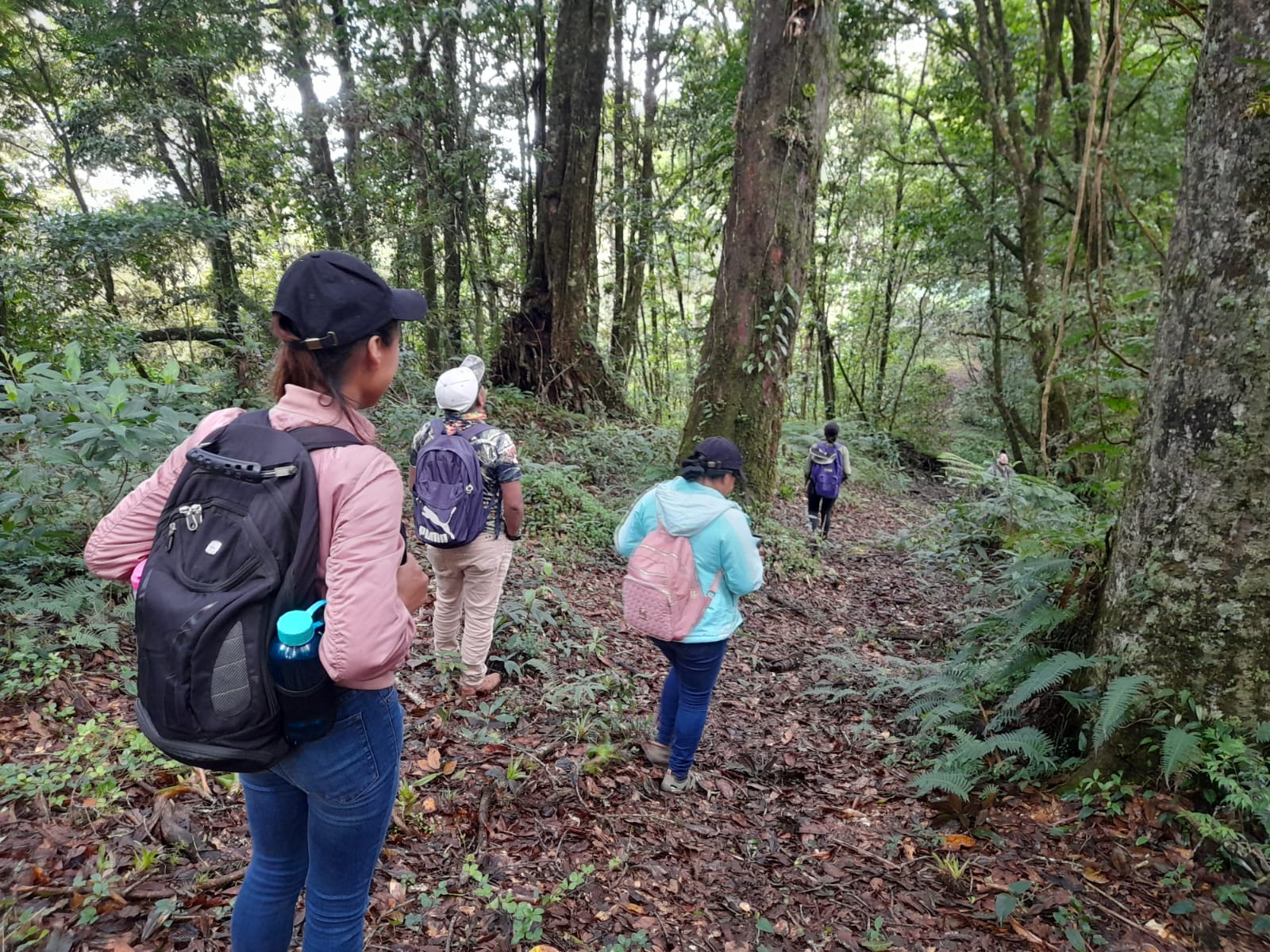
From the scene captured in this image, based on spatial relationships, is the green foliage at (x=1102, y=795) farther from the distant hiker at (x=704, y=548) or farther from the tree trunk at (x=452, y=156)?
the tree trunk at (x=452, y=156)

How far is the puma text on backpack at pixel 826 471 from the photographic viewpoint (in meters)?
9.62

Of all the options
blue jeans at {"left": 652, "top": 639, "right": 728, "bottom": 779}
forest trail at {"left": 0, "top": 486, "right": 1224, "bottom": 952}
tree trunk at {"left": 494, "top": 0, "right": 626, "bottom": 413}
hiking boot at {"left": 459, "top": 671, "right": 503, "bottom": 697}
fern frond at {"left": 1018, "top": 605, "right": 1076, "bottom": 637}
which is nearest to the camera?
forest trail at {"left": 0, "top": 486, "right": 1224, "bottom": 952}

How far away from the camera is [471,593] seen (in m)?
4.40

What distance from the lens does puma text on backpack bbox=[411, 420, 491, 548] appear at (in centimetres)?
395

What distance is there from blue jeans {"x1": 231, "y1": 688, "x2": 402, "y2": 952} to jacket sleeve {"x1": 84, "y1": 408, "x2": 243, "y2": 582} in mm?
670

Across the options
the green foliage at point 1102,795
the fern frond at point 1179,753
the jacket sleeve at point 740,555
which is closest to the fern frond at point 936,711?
the green foliage at point 1102,795

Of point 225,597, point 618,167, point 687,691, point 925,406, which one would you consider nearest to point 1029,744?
point 687,691

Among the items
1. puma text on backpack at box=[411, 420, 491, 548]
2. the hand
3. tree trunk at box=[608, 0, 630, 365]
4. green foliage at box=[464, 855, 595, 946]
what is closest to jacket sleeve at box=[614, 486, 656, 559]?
puma text on backpack at box=[411, 420, 491, 548]

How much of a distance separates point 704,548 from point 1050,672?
190cm

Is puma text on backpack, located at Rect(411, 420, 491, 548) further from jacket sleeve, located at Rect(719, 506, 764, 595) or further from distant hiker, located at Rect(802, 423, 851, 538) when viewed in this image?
distant hiker, located at Rect(802, 423, 851, 538)

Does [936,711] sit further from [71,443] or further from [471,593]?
[71,443]

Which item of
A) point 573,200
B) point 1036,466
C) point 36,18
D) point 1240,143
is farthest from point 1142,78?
point 36,18

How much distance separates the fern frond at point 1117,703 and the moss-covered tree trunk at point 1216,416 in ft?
0.35

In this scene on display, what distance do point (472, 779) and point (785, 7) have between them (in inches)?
329
